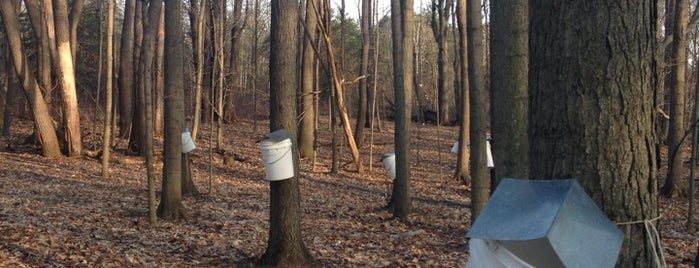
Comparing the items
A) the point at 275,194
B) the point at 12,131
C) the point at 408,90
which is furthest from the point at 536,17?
the point at 12,131

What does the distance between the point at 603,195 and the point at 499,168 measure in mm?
3840

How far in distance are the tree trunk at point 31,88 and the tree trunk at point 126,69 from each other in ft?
7.83

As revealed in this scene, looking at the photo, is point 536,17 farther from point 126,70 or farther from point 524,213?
point 126,70

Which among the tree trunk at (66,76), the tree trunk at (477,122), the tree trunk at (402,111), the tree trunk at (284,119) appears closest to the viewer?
the tree trunk at (284,119)

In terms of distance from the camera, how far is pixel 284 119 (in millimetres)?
6785

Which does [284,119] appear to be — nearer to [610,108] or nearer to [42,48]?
[610,108]

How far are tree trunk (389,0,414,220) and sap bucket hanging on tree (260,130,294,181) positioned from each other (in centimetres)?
411

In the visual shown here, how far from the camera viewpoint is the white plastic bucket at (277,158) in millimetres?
6535

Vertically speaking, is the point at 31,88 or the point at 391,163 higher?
the point at 31,88

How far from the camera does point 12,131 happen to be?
20875mm

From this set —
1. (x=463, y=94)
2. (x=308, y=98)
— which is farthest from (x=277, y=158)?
(x=308, y=98)

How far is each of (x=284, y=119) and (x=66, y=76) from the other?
1111cm

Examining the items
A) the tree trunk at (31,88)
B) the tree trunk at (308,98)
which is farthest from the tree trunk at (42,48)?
the tree trunk at (308,98)

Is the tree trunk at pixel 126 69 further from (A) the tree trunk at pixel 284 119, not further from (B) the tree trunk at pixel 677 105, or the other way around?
(B) the tree trunk at pixel 677 105
